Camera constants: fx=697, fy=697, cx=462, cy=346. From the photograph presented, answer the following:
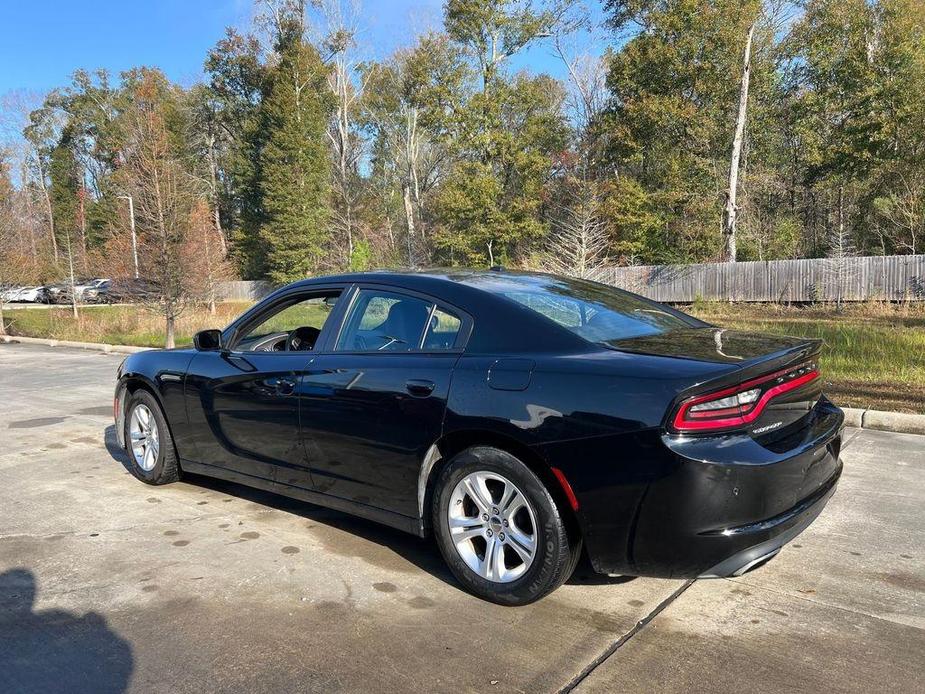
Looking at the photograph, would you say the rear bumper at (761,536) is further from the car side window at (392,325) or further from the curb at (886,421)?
the curb at (886,421)

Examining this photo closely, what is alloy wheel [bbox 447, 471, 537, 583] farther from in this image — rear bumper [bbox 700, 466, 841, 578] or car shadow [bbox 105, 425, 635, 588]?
rear bumper [bbox 700, 466, 841, 578]

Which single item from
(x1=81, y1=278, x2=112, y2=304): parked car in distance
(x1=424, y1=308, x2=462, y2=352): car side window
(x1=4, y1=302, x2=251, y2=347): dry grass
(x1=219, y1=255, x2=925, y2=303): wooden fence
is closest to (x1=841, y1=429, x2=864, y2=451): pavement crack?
(x1=424, y1=308, x2=462, y2=352): car side window

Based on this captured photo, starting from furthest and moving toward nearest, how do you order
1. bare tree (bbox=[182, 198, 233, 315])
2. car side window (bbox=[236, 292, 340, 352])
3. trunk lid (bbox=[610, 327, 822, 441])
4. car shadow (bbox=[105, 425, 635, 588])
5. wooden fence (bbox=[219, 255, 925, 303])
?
wooden fence (bbox=[219, 255, 925, 303]), bare tree (bbox=[182, 198, 233, 315]), car side window (bbox=[236, 292, 340, 352]), car shadow (bbox=[105, 425, 635, 588]), trunk lid (bbox=[610, 327, 822, 441])

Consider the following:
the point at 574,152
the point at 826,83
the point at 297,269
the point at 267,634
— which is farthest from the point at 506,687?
the point at 297,269

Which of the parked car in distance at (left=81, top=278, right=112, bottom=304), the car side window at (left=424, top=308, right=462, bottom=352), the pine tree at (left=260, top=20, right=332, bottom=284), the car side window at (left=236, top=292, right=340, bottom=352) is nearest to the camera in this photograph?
the car side window at (left=424, top=308, right=462, bottom=352)

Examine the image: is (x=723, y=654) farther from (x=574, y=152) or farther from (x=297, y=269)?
(x=297, y=269)

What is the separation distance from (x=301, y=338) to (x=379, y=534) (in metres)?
1.41

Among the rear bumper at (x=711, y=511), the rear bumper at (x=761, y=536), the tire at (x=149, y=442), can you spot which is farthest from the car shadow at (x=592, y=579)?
the tire at (x=149, y=442)

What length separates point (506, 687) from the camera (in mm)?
2637

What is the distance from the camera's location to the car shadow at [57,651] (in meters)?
2.73

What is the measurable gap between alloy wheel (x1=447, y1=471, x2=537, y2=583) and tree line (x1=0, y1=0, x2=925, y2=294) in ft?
52.4

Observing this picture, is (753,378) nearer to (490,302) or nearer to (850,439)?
(490,302)

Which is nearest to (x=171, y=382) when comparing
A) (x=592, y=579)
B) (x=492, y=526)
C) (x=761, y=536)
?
(x=492, y=526)

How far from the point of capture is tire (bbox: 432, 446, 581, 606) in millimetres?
3064
